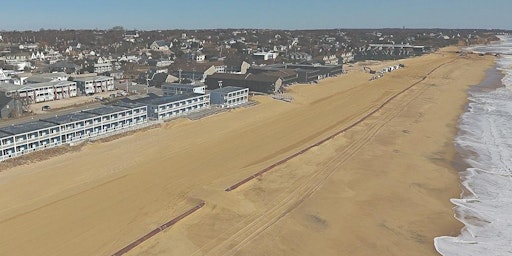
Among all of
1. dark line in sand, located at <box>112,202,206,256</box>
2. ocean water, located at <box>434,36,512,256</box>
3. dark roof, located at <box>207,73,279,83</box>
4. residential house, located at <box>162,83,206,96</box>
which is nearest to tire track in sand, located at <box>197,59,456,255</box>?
dark line in sand, located at <box>112,202,206,256</box>

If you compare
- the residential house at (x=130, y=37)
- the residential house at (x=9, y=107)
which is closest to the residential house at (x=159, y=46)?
the residential house at (x=130, y=37)

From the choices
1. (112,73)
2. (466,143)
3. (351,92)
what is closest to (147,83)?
(112,73)

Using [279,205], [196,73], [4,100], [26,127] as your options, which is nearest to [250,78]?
[196,73]

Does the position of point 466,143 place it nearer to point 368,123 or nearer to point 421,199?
point 368,123

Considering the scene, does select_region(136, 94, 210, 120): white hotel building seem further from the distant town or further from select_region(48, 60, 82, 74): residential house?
select_region(48, 60, 82, 74): residential house

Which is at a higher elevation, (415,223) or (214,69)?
(214,69)

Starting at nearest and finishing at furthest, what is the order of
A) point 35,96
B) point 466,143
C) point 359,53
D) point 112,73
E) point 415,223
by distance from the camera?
1. point 415,223
2. point 466,143
3. point 35,96
4. point 112,73
5. point 359,53

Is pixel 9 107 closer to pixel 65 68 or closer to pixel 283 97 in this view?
pixel 283 97
